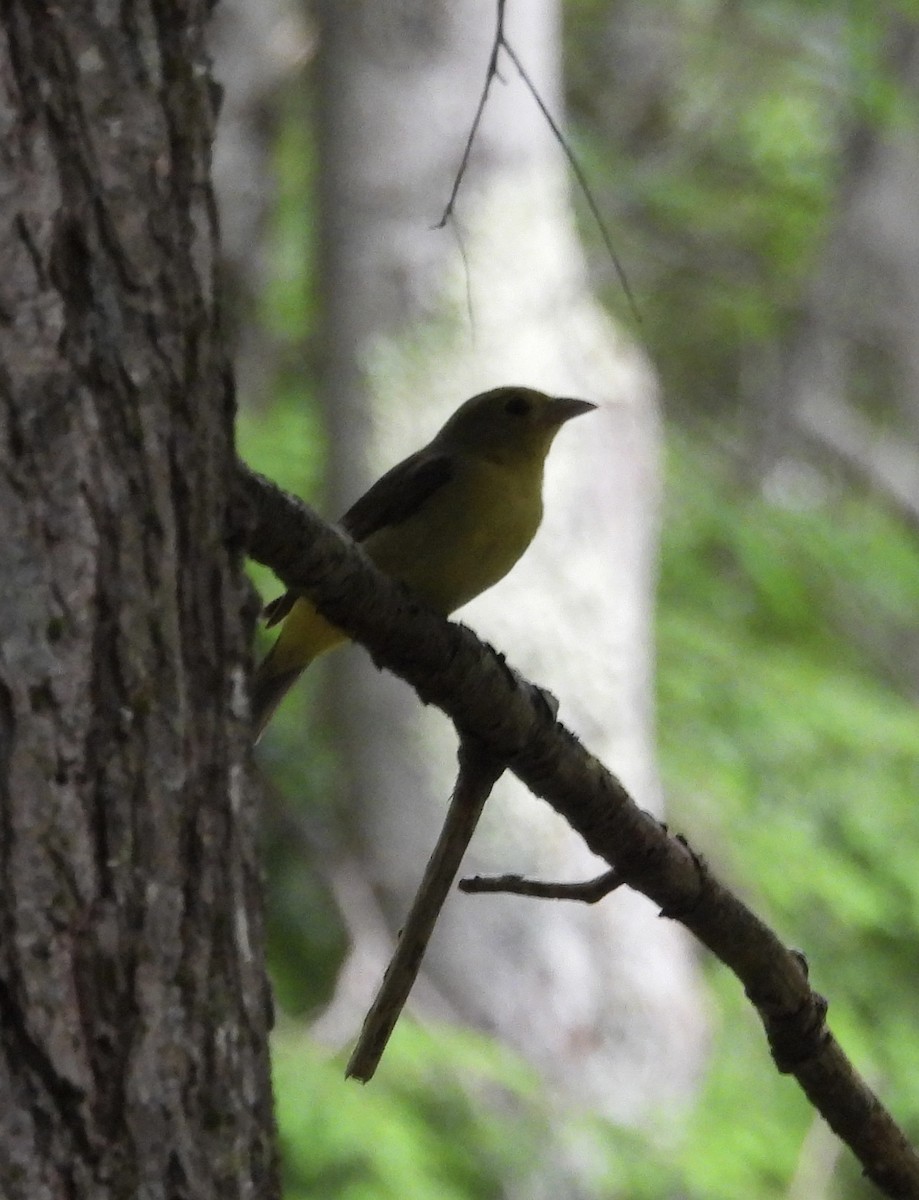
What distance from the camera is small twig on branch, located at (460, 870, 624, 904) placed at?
6.97ft

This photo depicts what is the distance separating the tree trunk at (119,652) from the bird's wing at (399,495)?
1.70m

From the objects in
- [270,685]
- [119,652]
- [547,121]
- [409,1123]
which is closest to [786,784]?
[409,1123]

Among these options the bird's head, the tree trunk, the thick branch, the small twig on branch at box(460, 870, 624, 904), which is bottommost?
the tree trunk

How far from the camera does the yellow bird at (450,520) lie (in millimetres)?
3375

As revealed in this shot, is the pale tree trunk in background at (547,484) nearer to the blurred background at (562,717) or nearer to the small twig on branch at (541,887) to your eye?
the blurred background at (562,717)

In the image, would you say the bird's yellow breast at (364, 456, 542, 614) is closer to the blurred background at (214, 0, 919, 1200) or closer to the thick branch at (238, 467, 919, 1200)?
the thick branch at (238, 467, 919, 1200)

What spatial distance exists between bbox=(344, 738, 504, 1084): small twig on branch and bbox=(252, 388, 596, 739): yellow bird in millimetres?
919

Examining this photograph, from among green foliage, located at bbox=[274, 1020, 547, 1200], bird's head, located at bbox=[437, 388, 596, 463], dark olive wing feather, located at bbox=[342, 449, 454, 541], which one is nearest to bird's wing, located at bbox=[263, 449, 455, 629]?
dark olive wing feather, located at bbox=[342, 449, 454, 541]

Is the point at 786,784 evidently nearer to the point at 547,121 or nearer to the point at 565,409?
the point at 565,409

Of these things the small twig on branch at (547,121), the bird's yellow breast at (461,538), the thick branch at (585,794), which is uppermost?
the bird's yellow breast at (461,538)

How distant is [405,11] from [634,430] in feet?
7.02

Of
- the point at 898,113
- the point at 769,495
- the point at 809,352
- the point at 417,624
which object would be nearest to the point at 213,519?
the point at 417,624

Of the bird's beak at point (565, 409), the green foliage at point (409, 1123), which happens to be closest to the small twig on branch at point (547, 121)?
the bird's beak at point (565, 409)

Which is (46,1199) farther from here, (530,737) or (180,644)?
(530,737)
